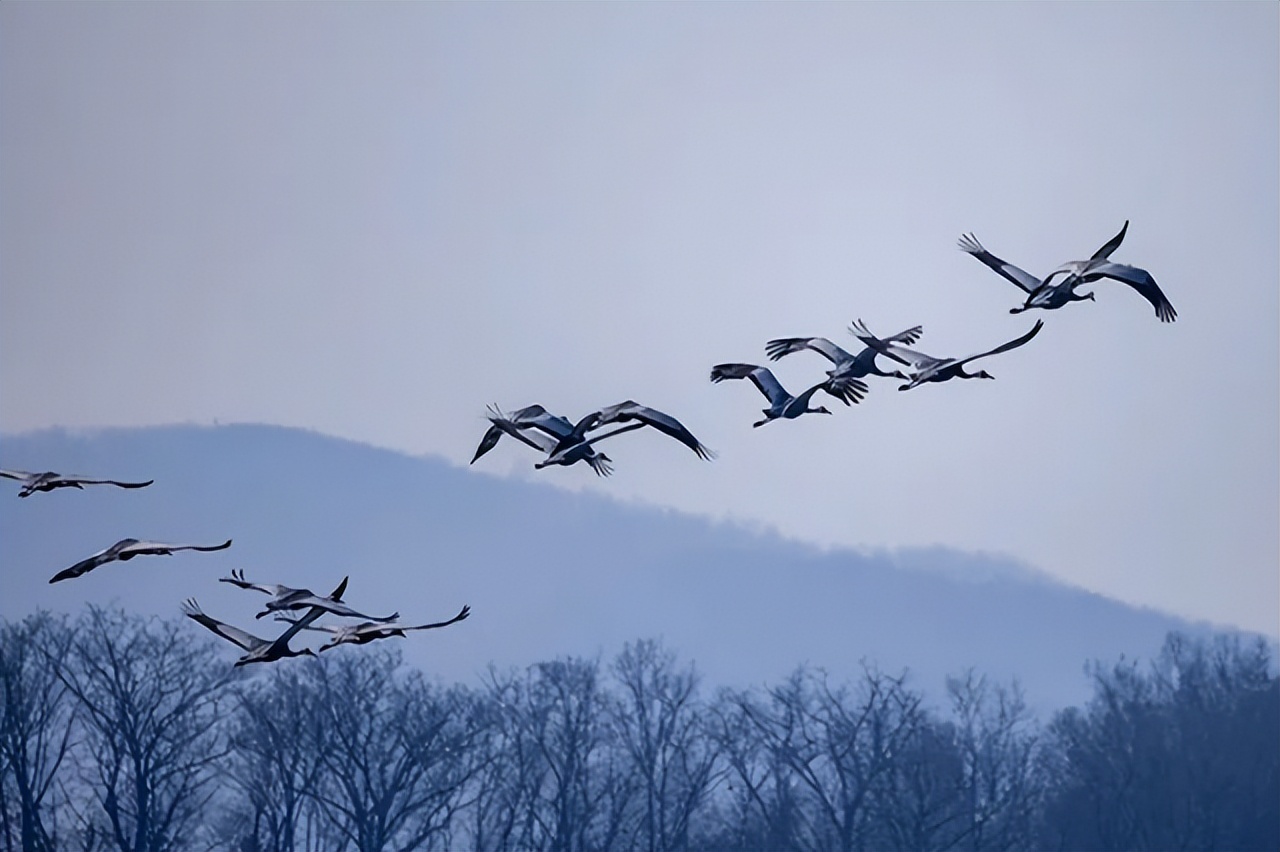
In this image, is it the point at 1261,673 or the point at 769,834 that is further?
the point at 1261,673

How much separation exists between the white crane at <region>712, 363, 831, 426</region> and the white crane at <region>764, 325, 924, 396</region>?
496mm

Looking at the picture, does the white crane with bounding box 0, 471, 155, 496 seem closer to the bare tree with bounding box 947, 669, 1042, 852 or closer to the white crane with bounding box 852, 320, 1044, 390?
the white crane with bounding box 852, 320, 1044, 390

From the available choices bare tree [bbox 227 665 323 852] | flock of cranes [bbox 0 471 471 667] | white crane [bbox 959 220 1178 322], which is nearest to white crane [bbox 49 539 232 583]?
flock of cranes [bbox 0 471 471 667]

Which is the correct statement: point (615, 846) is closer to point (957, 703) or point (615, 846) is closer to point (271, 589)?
point (957, 703)

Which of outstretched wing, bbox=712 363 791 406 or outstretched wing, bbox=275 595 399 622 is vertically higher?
outstretched wing, bbox=712 363 791 406

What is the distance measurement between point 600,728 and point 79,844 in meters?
20.2

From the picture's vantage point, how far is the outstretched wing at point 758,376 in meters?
30.5

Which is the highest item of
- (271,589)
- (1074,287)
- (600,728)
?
(600,728)

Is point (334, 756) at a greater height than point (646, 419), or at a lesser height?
greater

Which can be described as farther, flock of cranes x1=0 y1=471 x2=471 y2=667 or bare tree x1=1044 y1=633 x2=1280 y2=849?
bare tree x1=1044 y1=633 x2=1280 y2=849

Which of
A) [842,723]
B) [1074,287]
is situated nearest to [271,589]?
[1074,287]

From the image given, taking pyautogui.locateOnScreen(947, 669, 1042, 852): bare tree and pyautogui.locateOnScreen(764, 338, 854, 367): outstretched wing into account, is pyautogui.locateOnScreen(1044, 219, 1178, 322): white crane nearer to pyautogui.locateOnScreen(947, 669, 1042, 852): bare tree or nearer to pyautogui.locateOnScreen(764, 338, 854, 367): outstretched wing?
pyautogui.locateOnScreen(764, 338, 854, 367): outstretched wing

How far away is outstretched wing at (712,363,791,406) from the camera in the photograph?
3050 centimetres

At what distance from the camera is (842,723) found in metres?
79.6
